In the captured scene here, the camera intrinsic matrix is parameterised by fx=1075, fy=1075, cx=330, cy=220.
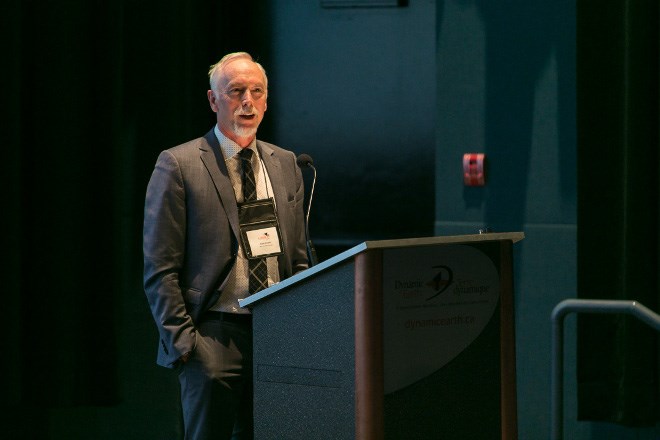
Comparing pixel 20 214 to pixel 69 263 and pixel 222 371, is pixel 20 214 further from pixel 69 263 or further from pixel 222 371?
pixel 222 371

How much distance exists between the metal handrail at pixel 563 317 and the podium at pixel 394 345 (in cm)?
21

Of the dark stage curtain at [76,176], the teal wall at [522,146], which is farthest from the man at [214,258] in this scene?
the teal wall at [522,146]

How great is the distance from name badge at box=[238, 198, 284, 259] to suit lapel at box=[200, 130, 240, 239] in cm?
3

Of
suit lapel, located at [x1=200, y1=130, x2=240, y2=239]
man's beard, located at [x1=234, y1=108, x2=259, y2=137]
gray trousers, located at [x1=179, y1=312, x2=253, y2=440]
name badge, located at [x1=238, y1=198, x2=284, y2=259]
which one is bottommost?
gray trousers, located at [x1=179, y1=312, x2=253, y2=440]

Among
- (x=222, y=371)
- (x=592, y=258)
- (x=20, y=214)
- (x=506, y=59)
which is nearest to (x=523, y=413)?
(x=592, y=258)

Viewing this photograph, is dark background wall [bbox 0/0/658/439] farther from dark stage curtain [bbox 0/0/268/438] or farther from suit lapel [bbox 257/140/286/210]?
suit lapel [bbox 257/140/286/210]

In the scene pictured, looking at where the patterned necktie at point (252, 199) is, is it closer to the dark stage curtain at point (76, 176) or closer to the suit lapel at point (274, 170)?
the suit lapel at point (274, 170)

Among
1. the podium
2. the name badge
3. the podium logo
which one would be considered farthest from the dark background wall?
the podium logo

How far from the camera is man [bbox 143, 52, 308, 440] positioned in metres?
3.21

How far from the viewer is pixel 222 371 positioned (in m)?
3.21

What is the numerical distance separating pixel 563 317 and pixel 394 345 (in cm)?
59

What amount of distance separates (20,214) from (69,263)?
1.03 ft

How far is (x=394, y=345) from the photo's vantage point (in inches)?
106

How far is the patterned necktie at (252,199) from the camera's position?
10.7ft
